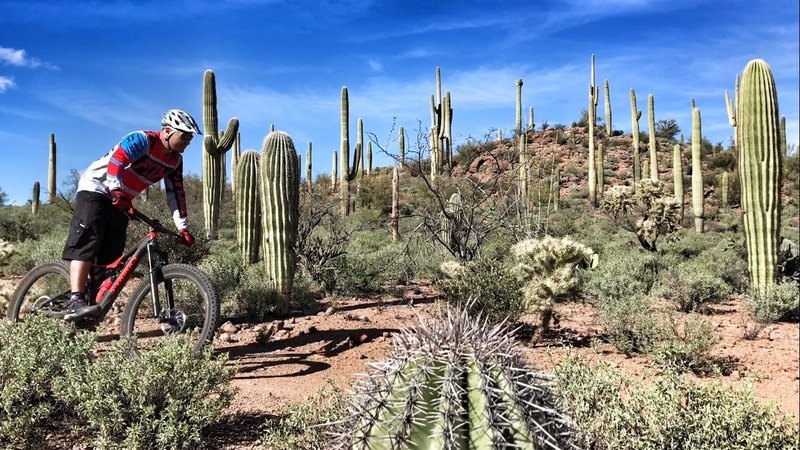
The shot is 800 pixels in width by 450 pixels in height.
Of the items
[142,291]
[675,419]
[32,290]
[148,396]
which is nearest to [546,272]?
[675,419]

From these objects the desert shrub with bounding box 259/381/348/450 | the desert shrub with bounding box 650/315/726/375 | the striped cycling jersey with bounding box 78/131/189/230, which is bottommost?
the desert shrub with bounding box 650/315/726/375

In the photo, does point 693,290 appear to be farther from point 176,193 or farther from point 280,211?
point 176,193

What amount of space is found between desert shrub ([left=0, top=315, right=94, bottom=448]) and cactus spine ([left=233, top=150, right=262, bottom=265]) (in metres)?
6.73

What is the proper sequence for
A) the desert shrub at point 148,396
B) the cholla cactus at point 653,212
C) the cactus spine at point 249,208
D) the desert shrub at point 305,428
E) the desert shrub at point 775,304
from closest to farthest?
the desert shrub at point 305,428
the desert shrub at point 148,396
the desert shrub at point 775,304
the cactus spine at point 249,208
the cholla cactus at point 653,212

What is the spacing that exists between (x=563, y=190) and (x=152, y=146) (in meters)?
32.2

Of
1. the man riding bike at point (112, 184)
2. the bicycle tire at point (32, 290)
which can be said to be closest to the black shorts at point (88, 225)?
the man riding bike at point (112, 184)

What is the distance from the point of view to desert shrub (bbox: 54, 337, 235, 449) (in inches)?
119

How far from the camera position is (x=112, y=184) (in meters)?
4.56

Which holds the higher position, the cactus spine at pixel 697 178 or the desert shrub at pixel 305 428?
the cactus spine at pixel 697 178

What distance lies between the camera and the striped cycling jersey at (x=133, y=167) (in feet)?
14.9

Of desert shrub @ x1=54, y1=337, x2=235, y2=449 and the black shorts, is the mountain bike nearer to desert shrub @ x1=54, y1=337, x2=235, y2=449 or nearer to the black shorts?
the black shorts

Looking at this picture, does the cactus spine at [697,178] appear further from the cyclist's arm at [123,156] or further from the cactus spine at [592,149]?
the cyclist's arm at [123,156]

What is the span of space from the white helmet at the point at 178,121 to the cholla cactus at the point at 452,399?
3.23 meters

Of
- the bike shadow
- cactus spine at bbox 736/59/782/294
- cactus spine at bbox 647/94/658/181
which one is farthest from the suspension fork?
cactus spine at bbox 647/94/658/181
